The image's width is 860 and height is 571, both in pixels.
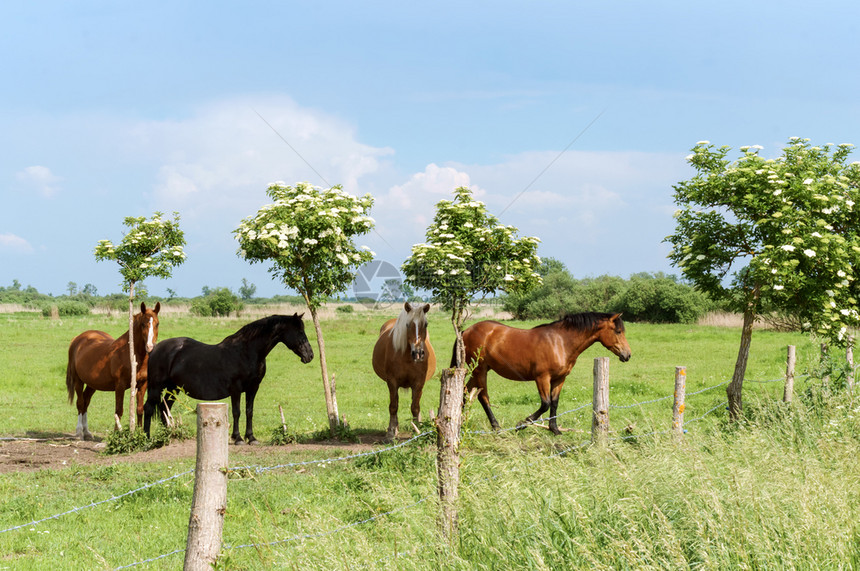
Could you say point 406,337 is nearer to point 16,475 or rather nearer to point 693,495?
point 16,475

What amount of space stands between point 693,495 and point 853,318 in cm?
710

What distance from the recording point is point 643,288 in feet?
145

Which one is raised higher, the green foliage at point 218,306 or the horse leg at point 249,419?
the green foliage at point 218,306

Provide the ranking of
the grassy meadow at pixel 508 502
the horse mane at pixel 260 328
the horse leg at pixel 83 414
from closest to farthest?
the grassy meadow at pixel 508 502
the horse mane at pixel 260 328
the horse leg at pixel 83 414

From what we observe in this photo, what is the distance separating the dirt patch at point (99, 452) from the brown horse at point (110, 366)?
93 centimetres

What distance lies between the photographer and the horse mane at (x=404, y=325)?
9.86 metres

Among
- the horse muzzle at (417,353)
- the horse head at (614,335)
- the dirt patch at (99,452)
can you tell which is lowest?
the dirt patch at (99,452)

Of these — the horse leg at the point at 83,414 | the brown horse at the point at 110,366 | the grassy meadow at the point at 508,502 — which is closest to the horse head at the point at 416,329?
the grassy meadow at the point at 508,502

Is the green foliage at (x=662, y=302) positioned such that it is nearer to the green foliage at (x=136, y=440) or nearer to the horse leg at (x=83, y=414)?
the horse leg at (x=83, y=414)

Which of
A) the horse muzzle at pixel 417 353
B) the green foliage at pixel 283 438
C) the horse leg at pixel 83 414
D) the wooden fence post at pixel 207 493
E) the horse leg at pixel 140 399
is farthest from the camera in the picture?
the horse leg at pixel 83 414

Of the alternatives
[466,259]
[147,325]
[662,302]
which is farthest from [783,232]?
[662,302]

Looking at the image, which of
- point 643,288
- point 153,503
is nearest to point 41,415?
point 153,503

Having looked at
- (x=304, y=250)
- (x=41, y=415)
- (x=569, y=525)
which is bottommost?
(x=41, y=415)

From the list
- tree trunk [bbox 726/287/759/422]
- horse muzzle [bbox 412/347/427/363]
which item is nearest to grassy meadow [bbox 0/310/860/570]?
tree trunk [bbox 726/287/759/422]
